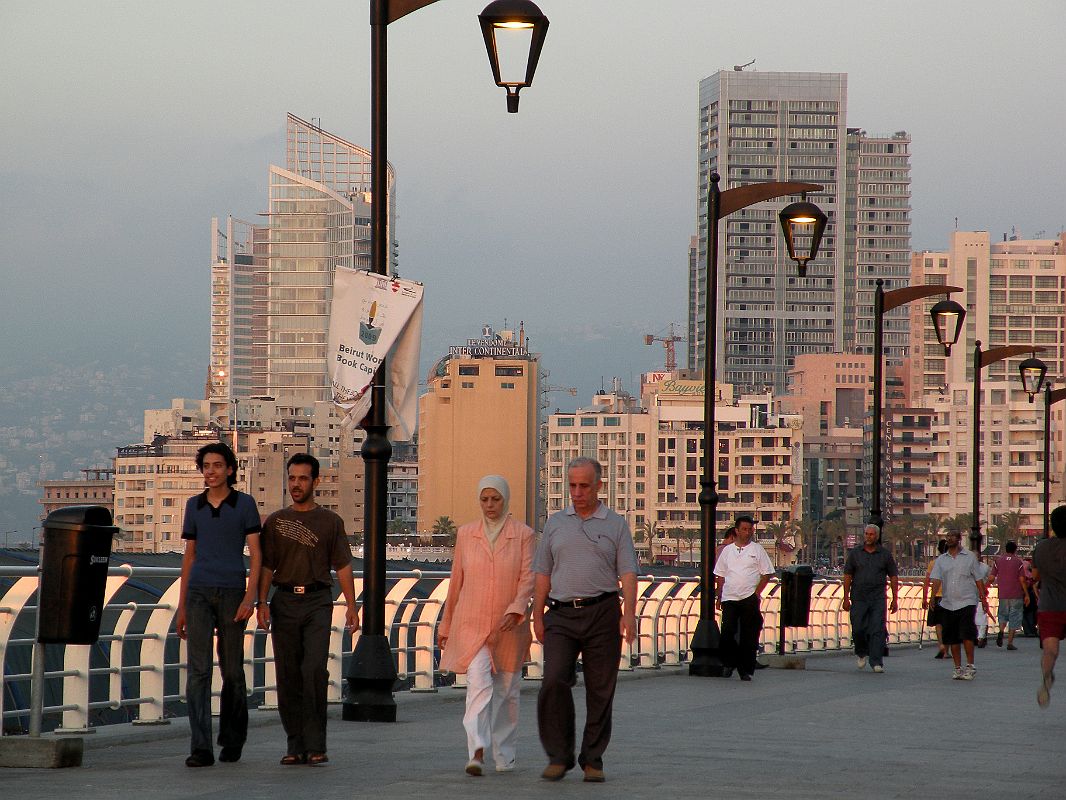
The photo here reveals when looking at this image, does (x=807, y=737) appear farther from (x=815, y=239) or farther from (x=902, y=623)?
(x=902, y=623)

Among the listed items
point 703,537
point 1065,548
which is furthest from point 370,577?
point 703,537

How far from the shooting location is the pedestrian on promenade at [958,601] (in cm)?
2112

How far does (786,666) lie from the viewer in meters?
23.0

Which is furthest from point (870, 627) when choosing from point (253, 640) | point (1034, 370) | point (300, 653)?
point (1034, 370)

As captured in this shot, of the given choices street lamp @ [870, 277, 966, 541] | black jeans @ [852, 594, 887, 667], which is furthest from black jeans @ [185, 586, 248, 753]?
street lamp @ [870, 277, 966, 541]

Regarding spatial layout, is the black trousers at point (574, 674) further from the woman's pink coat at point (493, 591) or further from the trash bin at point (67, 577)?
the trash bin at point (67, 577)

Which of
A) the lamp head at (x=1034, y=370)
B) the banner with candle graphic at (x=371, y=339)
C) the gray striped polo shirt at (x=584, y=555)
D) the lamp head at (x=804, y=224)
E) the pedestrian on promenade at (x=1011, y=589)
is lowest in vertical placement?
the pedestrian on promenade at (x=1011, y=589)

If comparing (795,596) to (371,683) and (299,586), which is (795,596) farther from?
(299,586)

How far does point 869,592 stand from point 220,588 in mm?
13358

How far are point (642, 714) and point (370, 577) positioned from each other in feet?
8.86

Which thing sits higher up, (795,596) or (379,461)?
(379,461)

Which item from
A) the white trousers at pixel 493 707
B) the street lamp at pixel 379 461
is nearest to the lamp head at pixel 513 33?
the street lamp at pixel 379 461

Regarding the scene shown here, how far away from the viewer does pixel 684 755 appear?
11500 mm

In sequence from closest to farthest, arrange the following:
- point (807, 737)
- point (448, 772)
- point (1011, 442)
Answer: point (448, 772)
point (807, 737)
point (1011, 442)
